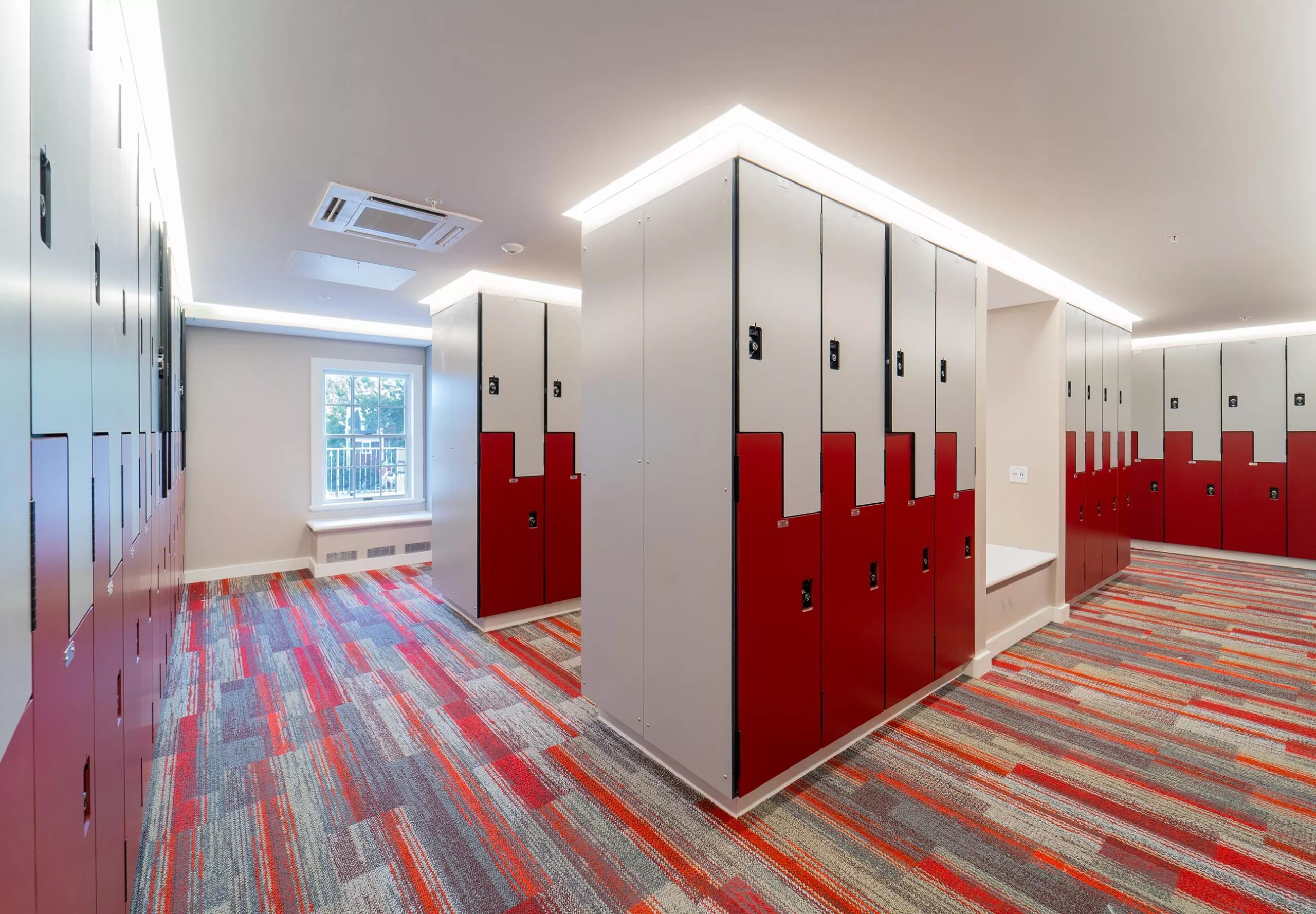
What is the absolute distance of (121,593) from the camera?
159 centimetres

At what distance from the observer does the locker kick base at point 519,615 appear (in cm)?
446

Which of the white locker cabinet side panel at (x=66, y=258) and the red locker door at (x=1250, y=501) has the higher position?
the white locker cabinet side panel at (x=66, y=258)

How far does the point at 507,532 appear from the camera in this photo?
4.48m

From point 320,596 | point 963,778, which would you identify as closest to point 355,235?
point 320,596

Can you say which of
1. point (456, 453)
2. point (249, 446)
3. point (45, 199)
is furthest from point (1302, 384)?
point (249, 446)

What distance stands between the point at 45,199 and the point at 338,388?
6.56m

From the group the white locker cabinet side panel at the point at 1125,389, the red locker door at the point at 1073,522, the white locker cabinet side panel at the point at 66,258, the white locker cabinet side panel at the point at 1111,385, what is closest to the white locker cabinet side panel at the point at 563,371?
the white locker cabinet side panel at the point at 66,258

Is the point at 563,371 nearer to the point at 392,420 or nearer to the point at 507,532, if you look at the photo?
the point at 507,532

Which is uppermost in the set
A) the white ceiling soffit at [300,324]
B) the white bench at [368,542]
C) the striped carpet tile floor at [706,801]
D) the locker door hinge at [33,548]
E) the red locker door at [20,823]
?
the white ceiling soffit at [300,324]

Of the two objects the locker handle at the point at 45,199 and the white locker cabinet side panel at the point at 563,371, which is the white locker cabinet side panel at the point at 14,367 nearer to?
the locker handle at the point at 45,199

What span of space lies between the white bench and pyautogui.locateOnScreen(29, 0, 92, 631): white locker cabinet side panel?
5606 mm

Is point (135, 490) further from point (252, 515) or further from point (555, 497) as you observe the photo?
point (252, 515)

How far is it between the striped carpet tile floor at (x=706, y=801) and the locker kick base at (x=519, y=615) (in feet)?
1.48

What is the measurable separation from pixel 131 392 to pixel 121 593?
61 centimetres
